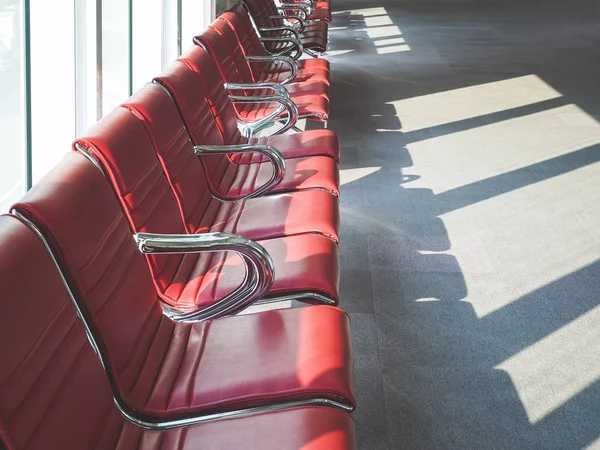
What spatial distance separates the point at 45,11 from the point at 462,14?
11268 millimetres

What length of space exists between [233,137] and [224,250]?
1532 millimetres

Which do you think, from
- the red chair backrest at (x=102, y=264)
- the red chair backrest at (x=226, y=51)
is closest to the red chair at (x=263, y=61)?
the red chair backrest at (x=226, y=51)

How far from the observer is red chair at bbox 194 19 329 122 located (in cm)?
394

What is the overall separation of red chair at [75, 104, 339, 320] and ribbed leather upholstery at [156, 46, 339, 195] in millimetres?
218

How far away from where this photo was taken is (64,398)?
1.40 metres

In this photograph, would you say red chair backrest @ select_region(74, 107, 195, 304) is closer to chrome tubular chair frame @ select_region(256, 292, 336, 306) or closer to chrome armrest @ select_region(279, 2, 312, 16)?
chrome tubular chair frame @ select_region(256, 292, 336, 306)

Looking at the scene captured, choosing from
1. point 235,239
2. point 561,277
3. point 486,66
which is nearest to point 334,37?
point 486,66

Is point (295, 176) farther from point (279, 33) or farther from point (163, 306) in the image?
point (279, 33)

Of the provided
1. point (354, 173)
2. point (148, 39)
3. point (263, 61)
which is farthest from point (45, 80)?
point (354, 173)

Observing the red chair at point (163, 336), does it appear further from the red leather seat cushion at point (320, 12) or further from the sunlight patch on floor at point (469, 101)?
the red leather seat cushion at point (320, 12)

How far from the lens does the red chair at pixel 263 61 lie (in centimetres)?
479

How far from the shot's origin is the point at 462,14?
43.6 ft

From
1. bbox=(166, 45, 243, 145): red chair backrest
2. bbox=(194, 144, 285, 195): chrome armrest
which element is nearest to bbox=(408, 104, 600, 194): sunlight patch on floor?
bbox=(166, 45, 243, 145): red chair backrest

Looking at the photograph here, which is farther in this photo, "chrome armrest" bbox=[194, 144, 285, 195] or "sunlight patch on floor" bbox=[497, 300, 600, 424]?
"chrome armrest" bbox=[194, 144, 285, 195]
